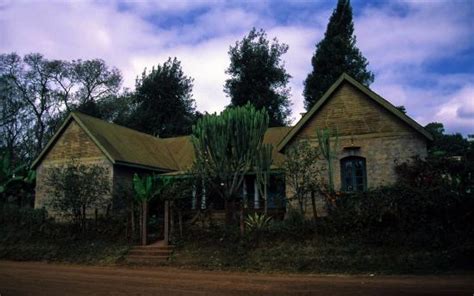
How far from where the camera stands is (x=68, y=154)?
82.1ft

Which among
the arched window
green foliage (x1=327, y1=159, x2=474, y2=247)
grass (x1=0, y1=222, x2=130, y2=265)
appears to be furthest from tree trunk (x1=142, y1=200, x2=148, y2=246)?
the arched window

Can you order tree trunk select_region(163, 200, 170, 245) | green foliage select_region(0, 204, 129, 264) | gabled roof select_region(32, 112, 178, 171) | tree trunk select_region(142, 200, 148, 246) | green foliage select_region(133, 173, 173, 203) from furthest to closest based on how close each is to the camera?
gabled roof select_region(32, 112, 178, 171) → green foliage select_region(133, 173, 173, 203) → tree trunk select_region(142, 200, 148, 246) → green foliage select_region(0, 204, 129, 264) → tree trunk select_region(163, 200, 170, 245)

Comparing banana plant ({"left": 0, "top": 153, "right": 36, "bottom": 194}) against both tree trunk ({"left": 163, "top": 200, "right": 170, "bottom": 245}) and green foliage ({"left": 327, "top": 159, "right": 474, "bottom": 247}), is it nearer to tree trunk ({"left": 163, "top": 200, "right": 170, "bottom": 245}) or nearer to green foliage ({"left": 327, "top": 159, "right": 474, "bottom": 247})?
tree trunk ({"left": 163, "top": 200, "right": 170, "bottom": 245})

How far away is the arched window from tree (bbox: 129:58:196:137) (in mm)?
24830

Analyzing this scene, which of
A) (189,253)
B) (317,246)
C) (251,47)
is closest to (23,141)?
(251,47)

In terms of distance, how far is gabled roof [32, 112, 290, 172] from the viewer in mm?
24047

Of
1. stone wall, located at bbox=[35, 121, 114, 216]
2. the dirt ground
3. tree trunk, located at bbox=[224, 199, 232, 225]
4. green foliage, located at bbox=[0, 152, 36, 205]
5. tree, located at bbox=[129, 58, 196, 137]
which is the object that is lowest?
the dirt ground

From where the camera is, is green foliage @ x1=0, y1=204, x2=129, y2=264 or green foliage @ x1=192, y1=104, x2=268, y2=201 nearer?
green foliage @ x1=0, y1=204, x2=129, y2=264

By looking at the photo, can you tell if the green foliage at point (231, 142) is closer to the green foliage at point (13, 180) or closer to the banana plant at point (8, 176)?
the banana plant at point (8, 176)

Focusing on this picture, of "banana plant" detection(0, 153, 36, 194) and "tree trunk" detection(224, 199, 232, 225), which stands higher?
"banana plant" detection(0, 153, 36, 194)

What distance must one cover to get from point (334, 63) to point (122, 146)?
2127cm

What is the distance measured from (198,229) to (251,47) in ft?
95.0

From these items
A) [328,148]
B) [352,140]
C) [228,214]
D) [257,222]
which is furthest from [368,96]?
[228,214]

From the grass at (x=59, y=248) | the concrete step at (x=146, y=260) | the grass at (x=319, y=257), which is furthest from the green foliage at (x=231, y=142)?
the grass at (x=59, y=248)
